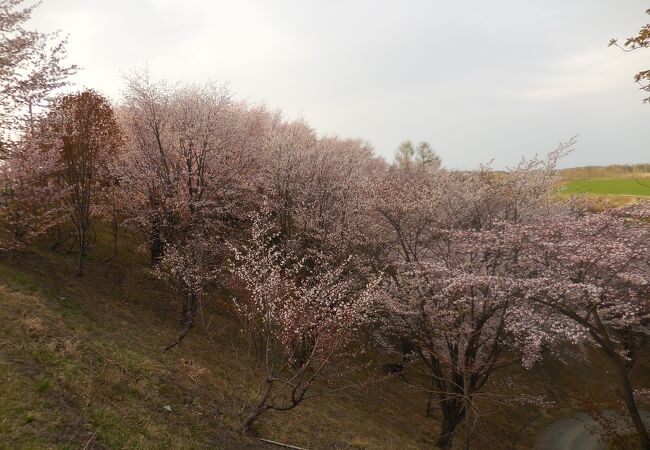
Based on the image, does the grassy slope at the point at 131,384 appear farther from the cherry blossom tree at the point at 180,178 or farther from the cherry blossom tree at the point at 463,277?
the cherry blossom tree at the point at 463,277

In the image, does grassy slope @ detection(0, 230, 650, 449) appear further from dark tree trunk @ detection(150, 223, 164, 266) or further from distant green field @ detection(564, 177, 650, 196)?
distant green field @ detection(564, 177, 650, 196)

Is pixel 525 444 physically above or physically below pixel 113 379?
below

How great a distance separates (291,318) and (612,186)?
81277 millimetres

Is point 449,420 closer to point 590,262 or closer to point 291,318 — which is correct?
point 590,262

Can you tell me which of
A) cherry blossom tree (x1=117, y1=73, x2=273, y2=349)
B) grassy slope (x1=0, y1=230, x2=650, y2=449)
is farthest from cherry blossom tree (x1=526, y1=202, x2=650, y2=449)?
cherry blossom tree (x1=117, y1=73, x2=273, y2=349)

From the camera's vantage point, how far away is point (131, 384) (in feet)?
37.3

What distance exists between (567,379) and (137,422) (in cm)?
3680

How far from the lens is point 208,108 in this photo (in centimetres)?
2402

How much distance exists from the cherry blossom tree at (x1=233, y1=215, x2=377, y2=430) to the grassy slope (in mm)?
1237

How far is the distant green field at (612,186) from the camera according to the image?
216ft

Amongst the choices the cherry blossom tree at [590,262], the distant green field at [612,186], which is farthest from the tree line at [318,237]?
the distant green field at [612,186]

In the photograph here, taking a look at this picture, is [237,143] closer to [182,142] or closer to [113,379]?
A: [182,142]

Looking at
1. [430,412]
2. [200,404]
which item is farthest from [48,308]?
[430,412]

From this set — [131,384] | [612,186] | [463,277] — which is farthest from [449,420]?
[612,186]
